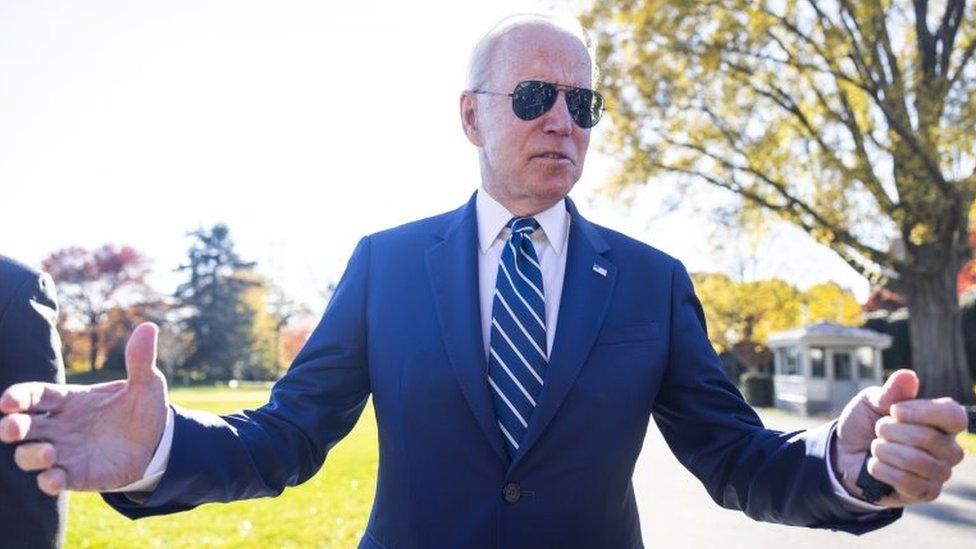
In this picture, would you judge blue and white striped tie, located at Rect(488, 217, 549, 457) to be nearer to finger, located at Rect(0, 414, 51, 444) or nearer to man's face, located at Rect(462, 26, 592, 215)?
man's face, located at Rect(462, 26, 592, 215)

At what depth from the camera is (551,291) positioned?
8.21 feet

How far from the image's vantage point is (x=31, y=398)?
1.62 metres

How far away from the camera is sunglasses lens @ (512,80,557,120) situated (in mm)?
2529

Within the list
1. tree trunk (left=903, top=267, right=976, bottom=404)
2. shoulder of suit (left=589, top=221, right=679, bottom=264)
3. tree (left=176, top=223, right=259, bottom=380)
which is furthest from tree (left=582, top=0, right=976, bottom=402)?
tree (left=176, top=223, right=259, bottom=380)

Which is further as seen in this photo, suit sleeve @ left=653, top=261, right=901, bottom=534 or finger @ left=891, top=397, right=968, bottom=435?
suit sleeve @ left=653, top=261, right=901, bottom=534

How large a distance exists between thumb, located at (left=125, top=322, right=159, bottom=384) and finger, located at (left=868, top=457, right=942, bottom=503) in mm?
1488

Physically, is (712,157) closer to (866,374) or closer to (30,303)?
(866,374)

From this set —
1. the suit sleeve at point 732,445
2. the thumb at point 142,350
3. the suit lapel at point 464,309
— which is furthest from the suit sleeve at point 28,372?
the suit sleeve at point 732,445

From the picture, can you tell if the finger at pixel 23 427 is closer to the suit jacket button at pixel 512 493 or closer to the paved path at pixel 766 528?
the suit jacket button at pixel 512 493

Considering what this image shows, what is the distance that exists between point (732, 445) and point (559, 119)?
1.07 meters

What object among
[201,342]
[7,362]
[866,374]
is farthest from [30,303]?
[201,342]

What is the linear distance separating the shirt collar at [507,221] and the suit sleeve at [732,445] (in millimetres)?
381

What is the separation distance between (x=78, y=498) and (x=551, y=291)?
9179mm

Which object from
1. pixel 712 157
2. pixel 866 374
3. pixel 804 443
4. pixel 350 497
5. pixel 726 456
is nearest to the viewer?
pixel 804 443
